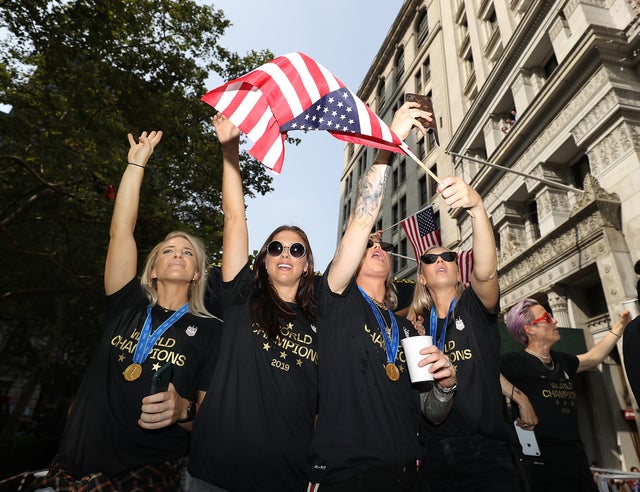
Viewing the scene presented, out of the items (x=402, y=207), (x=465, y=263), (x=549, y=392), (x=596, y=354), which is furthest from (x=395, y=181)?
(x=549, y=392)

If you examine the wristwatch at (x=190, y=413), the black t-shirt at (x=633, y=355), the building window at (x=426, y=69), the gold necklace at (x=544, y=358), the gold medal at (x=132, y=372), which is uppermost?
the building window at (x=426, y=69)

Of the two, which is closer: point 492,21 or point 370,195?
point 370,195

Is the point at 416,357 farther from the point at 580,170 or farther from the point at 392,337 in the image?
the point at 580,170

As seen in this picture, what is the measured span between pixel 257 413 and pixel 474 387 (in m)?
1.69

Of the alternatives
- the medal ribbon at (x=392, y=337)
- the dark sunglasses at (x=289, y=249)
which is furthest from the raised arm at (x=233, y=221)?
the medal ribbon at (x=392, y=337)

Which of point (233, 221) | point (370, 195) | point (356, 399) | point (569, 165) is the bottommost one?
point (356, 399)

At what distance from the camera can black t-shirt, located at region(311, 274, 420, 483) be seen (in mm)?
2213

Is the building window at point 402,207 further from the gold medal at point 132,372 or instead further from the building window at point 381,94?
the gold medal at point 132,372

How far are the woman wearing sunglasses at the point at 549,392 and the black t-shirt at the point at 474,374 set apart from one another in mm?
1195

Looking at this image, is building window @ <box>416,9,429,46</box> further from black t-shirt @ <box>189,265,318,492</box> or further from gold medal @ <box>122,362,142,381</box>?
gold medal @ <box>122,362,142,381</box>

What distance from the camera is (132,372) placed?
9.23 ft

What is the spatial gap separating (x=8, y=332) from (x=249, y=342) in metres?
25.3

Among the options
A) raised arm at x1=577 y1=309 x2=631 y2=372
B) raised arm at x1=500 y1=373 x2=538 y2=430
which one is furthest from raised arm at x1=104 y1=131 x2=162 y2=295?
raised arm at x1=577 y1=309 x2=631 y2=372

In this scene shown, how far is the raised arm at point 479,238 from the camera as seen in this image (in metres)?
3.03
